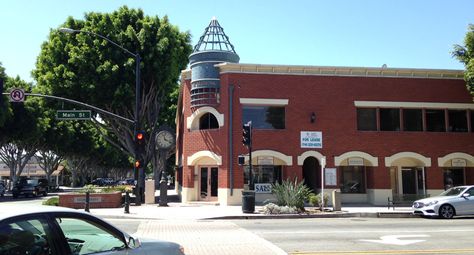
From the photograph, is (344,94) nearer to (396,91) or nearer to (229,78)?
(396,91)

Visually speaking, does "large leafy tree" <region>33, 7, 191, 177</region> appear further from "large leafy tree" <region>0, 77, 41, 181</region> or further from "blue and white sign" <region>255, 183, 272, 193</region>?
"blue and white sign" <region>255, 183, 272, 193</region>

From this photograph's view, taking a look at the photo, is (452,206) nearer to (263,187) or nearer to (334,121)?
(334,121)

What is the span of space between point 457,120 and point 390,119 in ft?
14.6

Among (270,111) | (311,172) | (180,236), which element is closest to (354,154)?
(311,172)

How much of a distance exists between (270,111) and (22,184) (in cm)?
2775

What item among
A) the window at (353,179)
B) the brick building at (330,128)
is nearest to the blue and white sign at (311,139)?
the brick building at (330,128)

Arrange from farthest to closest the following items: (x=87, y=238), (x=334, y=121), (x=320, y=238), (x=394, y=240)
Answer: (x=334, y=121) → (x=320, y=238) → (x=394, y=240) → (x=87, y=238)

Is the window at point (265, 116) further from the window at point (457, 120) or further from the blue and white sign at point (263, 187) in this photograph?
the window at point (457, 120)

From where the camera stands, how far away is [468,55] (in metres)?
26.8

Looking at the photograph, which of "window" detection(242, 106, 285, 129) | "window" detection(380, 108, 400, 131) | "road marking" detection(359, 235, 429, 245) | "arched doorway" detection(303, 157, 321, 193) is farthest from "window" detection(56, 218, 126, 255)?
"window" detection(380, 108, 400, 131)

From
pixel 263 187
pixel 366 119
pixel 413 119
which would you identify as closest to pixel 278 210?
pixel 263 187

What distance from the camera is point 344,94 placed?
2819 cm

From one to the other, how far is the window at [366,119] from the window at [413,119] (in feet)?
6.37

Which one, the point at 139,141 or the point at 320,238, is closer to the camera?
the point at 320,238
